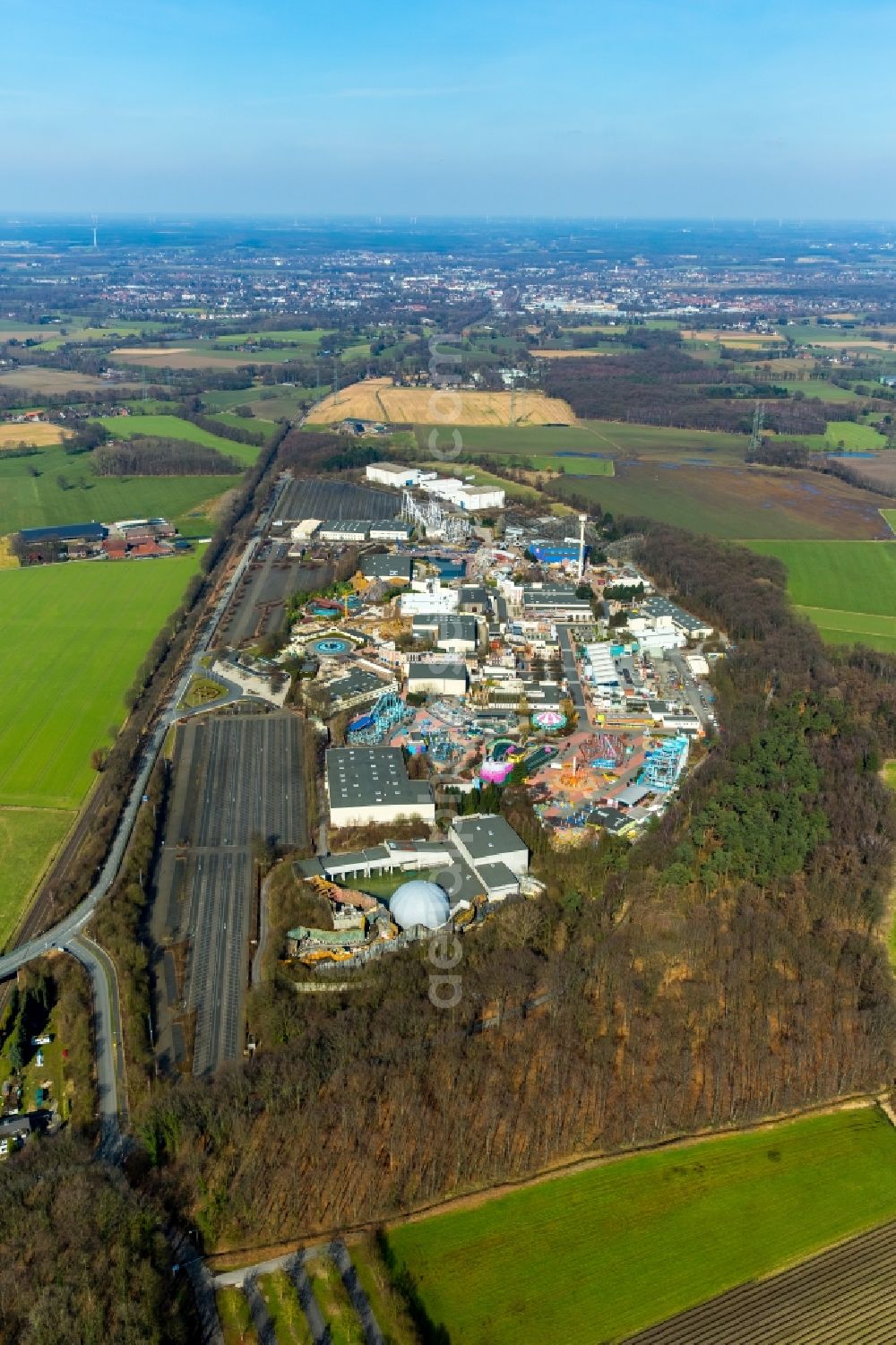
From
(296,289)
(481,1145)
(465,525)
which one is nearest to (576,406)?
(465,525)

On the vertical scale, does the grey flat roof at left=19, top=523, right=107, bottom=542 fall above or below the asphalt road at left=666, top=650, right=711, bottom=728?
above

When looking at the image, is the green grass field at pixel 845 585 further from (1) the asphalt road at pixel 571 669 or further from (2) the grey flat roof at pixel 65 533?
(2) the grey flat roof at pixel 65 533

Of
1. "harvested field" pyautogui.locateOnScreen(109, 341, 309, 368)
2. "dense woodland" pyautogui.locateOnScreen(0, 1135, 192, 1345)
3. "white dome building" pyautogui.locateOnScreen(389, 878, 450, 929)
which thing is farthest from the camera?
"harvested field" pyautogui.locateOnScreen(109, 341, 309, 368)

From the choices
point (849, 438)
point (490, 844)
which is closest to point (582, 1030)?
point (490, 844)

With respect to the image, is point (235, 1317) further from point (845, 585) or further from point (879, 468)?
point (879, 468)

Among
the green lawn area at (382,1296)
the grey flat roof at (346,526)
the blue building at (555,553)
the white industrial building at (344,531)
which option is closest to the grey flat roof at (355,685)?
the blue building at (555,553)

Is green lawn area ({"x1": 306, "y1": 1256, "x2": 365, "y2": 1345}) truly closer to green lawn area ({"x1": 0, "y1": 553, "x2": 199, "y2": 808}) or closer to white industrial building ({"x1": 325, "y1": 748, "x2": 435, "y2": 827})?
white industrial building ({"x1": 325, "y1": 748, "x2": 435, "y2": 827})

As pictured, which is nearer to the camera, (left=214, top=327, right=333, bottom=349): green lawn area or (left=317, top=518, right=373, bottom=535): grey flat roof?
(left=317, top=518, right=373, bottom=535): grey flat roof

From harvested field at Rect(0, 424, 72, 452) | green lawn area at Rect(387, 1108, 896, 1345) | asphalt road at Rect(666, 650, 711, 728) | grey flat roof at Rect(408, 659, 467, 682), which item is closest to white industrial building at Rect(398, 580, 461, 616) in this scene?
grey flat roof at Rect(408, 659, 467, 682)
